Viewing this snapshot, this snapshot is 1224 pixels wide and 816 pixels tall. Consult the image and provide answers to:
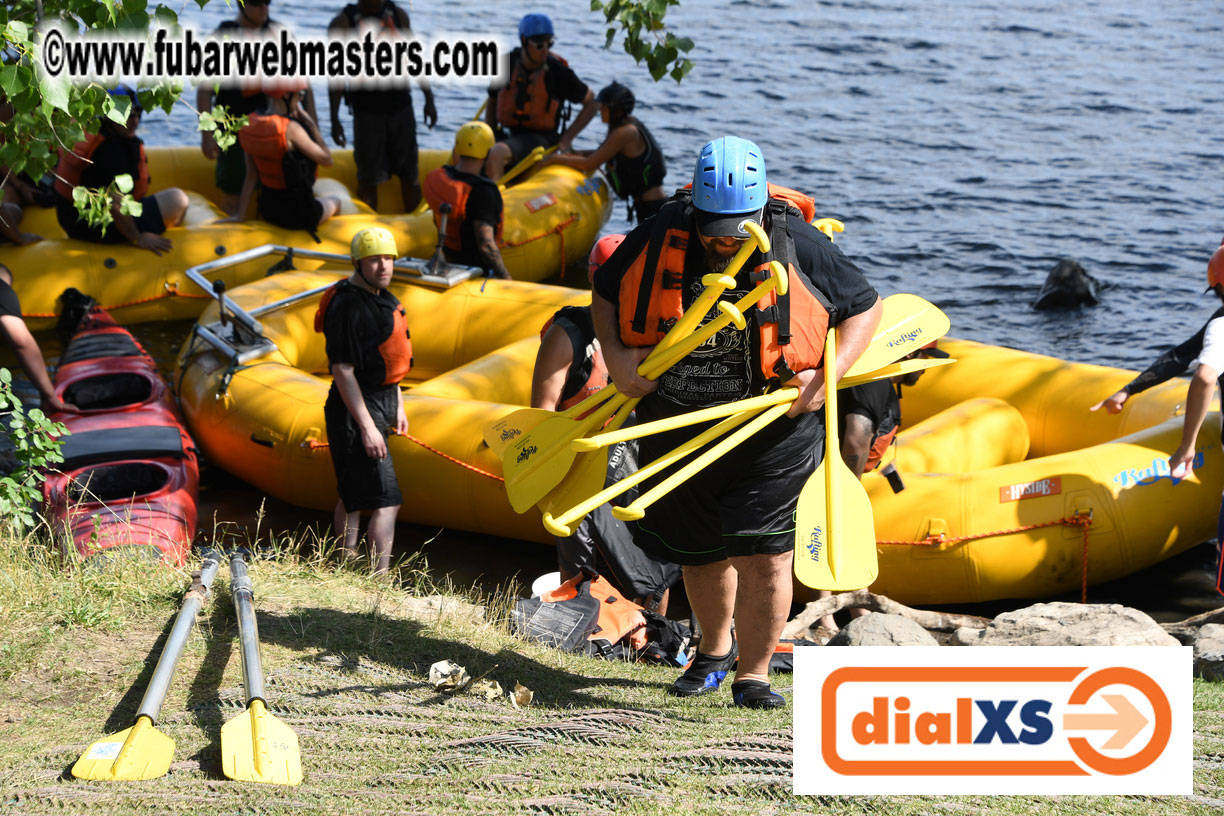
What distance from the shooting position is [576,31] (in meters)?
18.1

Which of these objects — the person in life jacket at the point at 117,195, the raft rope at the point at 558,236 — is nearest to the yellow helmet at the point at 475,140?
the raft rope at the point at 558,236

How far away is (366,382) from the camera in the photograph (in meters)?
5.27

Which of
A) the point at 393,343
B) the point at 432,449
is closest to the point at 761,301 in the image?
the point at 393,343

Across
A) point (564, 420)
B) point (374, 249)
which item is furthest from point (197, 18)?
point (564, 420)

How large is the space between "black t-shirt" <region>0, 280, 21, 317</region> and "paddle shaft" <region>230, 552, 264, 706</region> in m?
2.50

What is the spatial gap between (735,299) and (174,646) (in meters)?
1.73

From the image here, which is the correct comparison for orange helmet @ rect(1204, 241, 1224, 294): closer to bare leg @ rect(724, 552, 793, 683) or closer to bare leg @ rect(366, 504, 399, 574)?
bare leg @ rect(724, 552, 793, 683)

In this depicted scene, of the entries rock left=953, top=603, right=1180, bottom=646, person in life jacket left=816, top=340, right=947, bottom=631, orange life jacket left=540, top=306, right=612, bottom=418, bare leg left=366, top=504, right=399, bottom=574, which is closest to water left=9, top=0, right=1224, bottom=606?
bare leg left=366, top=504, right=399, bottom=574

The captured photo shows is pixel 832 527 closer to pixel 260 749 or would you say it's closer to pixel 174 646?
pixel 260 749

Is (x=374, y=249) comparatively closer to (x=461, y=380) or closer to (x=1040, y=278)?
(x=461, y=380)

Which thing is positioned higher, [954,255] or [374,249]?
[374,249]

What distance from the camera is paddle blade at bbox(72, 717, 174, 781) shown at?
9.10ft

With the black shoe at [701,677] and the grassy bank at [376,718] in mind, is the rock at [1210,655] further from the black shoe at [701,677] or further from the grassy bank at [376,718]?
the black shoe at [701,677]

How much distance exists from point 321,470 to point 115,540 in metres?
1.28
